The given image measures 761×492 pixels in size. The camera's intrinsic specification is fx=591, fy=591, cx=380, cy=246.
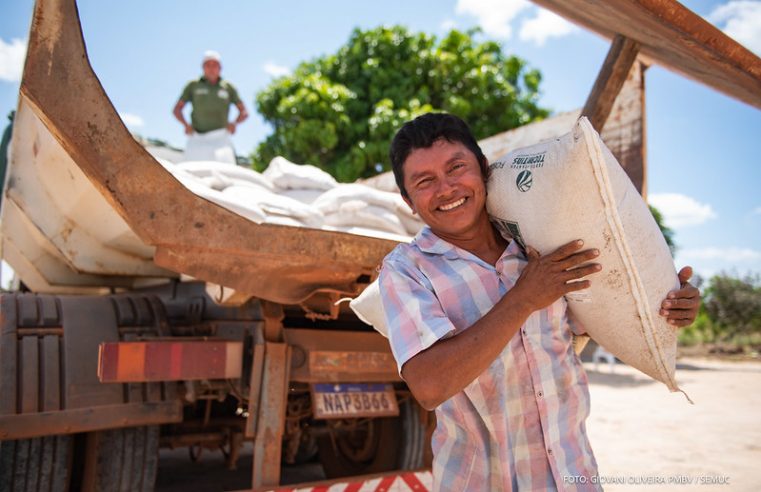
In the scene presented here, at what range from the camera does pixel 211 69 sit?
4.71m

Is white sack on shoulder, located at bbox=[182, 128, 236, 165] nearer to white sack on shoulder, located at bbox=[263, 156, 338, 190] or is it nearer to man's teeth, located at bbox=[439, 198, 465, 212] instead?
white sack on shoulder, located at bbox=[263, 156, 338, 190]

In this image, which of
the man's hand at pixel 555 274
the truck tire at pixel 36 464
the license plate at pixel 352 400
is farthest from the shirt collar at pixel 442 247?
the truck tire at pixel 36 464

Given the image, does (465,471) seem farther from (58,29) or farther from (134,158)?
(58,29)

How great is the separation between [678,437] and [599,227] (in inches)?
210

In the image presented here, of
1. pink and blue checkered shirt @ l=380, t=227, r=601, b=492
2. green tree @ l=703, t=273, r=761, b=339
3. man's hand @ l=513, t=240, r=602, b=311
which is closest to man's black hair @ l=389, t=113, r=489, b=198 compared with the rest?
pink and blue checkered shirt @ l=380, t=227, r=601, b=492

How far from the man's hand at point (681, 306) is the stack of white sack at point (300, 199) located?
107cm

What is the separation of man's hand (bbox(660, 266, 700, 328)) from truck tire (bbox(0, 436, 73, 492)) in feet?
7.16

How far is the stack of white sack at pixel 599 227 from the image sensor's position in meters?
1.32

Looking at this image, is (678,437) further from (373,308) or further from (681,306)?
(373,308)

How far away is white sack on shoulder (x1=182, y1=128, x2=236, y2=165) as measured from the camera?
3.83 metres

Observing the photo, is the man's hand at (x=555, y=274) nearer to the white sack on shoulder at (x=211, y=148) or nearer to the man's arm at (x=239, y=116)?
the white sack on shoulder at (x=211, y=148)

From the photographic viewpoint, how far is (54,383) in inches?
86.8

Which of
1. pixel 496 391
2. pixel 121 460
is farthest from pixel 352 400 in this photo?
pixel 496 391

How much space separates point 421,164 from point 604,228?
17.4 inches
